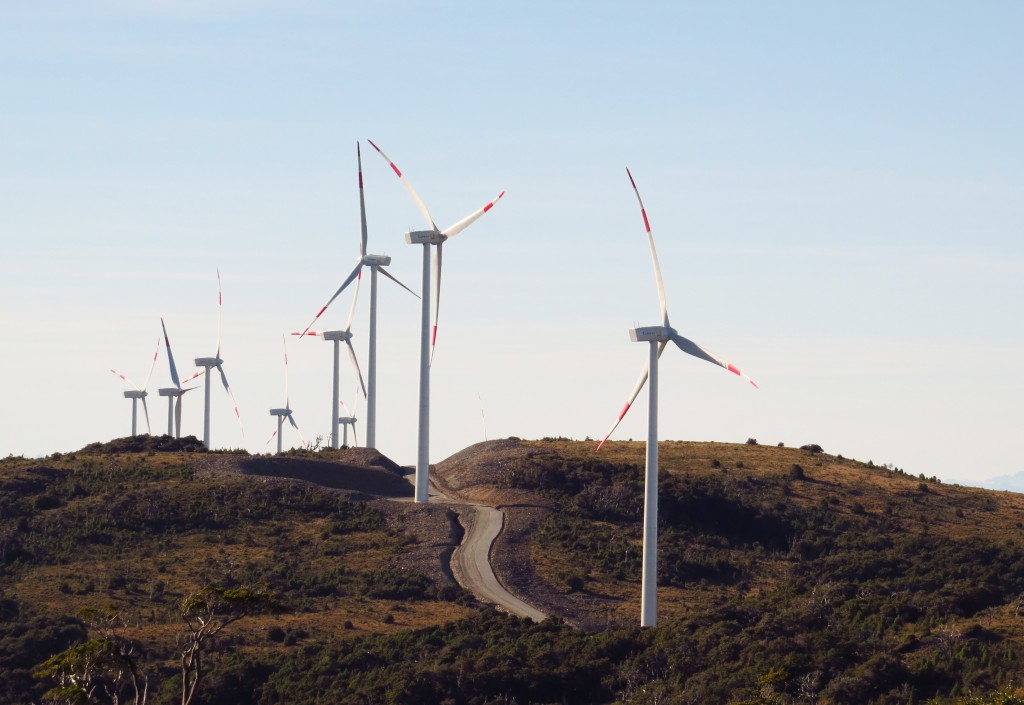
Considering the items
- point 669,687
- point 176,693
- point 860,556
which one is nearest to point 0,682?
point 176,693

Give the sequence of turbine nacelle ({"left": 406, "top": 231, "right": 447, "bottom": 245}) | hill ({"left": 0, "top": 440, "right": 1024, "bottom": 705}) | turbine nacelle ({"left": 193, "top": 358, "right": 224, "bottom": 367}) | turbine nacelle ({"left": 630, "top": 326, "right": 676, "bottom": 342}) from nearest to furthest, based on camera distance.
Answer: hill ({"left": 0, "top": 440, "right": 1024, "bottom": 705}), turbine nacelle ({"left": 630, "top": 326, "right": 676, "bottom": 342}), turbine nacelle ({"left": 406, "top": 231, "right": 447, "bottom": 245}), turbine nacelle ({"left": 193, "top": 358, "right": 224, "bottom": 367})

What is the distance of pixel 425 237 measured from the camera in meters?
124

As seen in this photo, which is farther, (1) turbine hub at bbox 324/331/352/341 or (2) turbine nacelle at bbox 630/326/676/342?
(1) turbine hub at bbox 324/331/352/341

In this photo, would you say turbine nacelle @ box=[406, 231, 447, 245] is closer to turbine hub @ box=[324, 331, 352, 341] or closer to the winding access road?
the winding access road

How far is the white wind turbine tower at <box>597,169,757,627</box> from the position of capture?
9462 centimetres

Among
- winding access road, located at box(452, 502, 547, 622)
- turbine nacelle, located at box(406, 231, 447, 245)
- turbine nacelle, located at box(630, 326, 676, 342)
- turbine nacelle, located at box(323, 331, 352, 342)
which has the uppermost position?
turbine nacelle, located at box(406, 231, 447, 245)

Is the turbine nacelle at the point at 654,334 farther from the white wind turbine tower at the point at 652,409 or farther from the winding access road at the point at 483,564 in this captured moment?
the winding access road at the point at 483,564

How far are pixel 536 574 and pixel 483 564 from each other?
166 inches

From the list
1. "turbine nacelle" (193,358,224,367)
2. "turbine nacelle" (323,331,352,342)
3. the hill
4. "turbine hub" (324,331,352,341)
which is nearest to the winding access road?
the hill

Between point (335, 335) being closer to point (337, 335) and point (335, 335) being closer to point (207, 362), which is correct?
point (337, 335)

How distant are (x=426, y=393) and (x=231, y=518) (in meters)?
21.1

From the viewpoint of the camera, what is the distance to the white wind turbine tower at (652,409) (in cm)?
9462

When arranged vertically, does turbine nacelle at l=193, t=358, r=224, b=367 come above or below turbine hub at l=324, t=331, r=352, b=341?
below

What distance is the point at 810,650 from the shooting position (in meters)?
78.0
